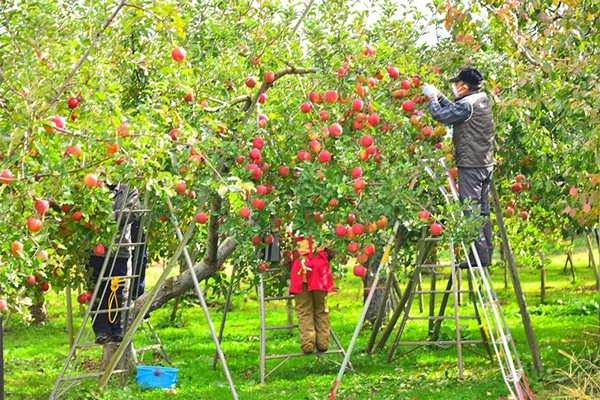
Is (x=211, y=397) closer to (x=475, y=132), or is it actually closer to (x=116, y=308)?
(x=116, y=308)

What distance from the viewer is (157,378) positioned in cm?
686

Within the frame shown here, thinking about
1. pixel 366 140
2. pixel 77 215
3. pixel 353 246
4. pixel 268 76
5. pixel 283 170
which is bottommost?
pixel 353 246

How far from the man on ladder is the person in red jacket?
1975mm

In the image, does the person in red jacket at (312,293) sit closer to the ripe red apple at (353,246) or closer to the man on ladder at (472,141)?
the ripe red apple at (353,246)

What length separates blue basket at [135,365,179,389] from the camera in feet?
22.4

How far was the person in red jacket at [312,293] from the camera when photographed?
23.8 ft

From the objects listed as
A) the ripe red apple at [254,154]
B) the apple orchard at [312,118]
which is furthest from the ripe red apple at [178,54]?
the ripe red apple at [254,154]

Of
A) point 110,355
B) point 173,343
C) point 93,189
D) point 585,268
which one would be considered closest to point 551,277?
point 585,268

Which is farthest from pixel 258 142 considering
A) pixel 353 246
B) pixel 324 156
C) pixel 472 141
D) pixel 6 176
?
pixel 6 176

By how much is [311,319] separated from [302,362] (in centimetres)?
98

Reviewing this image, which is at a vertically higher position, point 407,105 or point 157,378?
point 407,105

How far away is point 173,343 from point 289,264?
335 centimetres

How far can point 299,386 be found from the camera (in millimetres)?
6906

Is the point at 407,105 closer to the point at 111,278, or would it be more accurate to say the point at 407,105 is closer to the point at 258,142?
the point at 258,142
